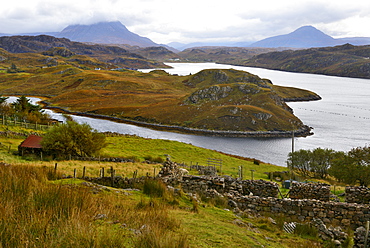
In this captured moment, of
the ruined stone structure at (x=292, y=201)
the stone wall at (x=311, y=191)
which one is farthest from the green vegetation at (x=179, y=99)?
the ruined stone structure at (x=292, y=201)

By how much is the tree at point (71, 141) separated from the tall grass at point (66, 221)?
26656 millimetres

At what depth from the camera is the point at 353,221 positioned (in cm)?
1272

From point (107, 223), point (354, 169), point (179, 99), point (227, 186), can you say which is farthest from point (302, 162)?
point (179, 99)

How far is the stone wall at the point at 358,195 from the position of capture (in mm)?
16969

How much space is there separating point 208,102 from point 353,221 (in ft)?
360

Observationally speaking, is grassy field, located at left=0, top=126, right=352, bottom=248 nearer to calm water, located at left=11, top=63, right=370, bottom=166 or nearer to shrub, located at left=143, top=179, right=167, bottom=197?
shrub, located at left=143, top=179, right=167, bottom=197

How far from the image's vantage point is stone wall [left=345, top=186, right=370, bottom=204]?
Result: 16969 millimetres

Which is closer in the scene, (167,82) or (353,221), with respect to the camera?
(353,221)

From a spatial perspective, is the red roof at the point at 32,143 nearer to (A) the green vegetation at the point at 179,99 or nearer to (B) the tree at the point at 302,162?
(B) the tree at the point at 302,162

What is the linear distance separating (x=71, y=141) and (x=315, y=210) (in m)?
28.3

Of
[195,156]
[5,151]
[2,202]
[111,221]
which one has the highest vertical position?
[2,202]

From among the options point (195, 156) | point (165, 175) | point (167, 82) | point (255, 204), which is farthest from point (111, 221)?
point (167, 82)

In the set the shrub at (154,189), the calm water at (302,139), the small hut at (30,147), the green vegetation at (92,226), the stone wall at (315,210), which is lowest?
the calm water at (302,139)

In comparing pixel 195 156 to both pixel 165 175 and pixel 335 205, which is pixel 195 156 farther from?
pixel 335 205
